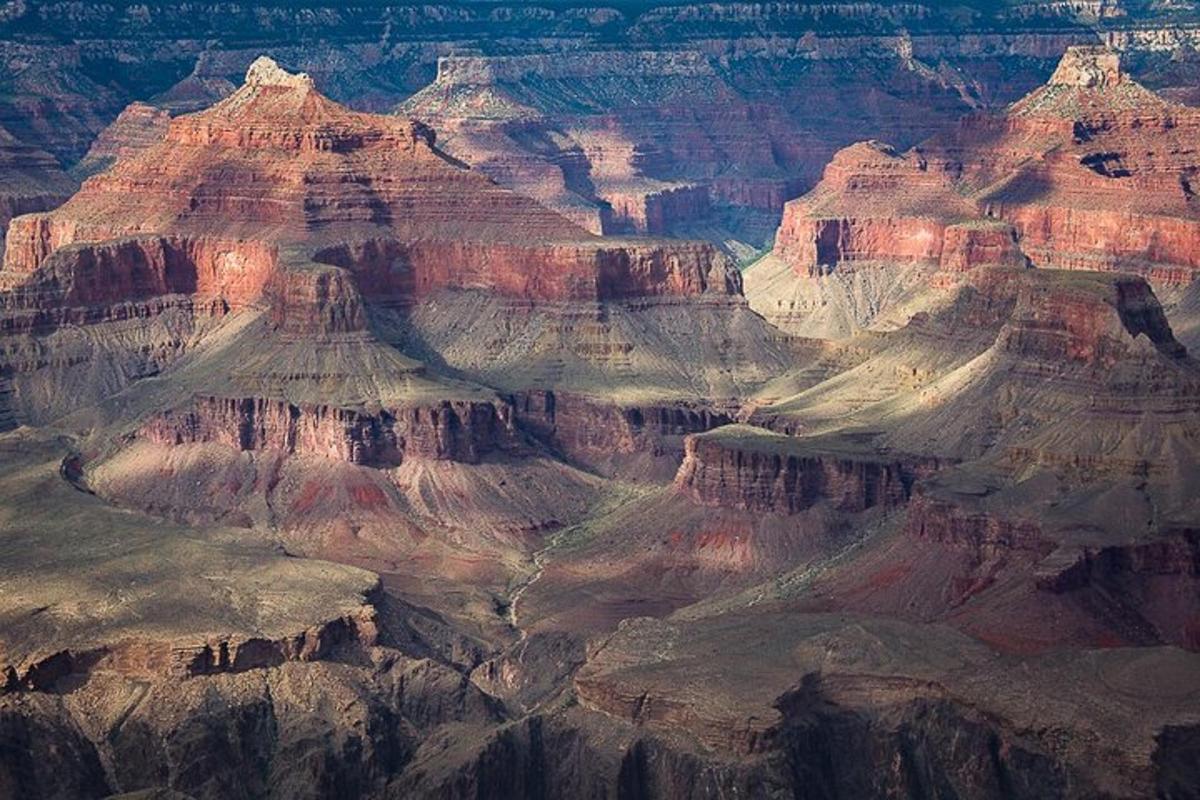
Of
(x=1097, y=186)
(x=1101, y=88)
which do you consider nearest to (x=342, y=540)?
(x=1097, y=186)

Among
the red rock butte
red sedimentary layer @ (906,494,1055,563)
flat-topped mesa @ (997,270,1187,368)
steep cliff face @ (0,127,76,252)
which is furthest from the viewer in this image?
steep cliff face @ (0,127,76,252)

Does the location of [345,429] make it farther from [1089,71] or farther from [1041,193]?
[1089,71]

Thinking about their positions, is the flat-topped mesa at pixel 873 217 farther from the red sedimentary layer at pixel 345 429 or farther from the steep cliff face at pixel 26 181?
the red sedimentary layer at pixel 345 429

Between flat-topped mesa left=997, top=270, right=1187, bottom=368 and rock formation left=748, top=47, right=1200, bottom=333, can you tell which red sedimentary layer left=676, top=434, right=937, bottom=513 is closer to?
flat-topped mesa left=997, top=270, right=1187, bottom=368

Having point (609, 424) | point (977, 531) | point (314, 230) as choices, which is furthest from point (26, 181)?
point (977, 531)

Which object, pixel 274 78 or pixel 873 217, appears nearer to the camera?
pixel 274 78

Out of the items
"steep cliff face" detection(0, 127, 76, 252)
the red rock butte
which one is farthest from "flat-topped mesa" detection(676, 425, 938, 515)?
"steep cliff face" detection(0, 127, 76, 252)

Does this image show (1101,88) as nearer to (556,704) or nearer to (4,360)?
(4,360)
